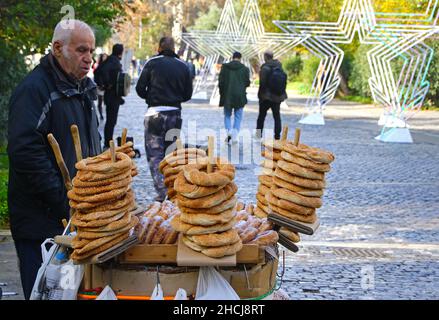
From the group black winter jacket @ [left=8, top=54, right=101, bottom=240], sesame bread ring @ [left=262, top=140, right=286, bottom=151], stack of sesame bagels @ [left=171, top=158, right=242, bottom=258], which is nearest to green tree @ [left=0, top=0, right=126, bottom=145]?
black winter jacket @ [left=8, top=54, right=101, bottom=240]

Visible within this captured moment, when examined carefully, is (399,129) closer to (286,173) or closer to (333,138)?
(333,138)

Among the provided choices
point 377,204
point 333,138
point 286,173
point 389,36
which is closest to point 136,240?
point 286,173

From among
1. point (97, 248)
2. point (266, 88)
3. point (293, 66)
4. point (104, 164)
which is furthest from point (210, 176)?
point (293, 66)

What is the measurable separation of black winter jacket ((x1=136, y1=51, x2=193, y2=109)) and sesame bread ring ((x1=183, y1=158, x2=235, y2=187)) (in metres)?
→ 6.55

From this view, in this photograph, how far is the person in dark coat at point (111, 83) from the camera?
15.2 meters

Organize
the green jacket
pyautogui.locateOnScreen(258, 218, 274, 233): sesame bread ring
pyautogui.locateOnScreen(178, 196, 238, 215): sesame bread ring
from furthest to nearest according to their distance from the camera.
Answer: the green jacket
pyautogui.locateOnScreen(258, 218, 274, 233): sesame bread ring
pyautogui.locateOnScreen(178, 196, 238, 215): sesame bread ring

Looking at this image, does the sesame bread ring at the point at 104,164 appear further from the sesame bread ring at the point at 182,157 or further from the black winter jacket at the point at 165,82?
the black winter jacket at the point at 165,82

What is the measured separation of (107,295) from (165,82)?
693 cm

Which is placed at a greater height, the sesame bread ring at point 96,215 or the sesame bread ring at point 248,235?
the sesame bread ring at point 96,215

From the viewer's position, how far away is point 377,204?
11055 mm

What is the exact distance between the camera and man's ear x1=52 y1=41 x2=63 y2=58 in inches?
179

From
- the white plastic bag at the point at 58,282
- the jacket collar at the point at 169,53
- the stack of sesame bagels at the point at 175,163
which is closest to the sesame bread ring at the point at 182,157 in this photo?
the stack of sesame bagels at the point at 175,163

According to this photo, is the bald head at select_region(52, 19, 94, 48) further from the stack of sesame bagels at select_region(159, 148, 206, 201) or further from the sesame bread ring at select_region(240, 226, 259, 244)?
the sesame bread ring at select_region(240, 226, 259, 244)

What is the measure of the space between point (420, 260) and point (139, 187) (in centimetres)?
501
